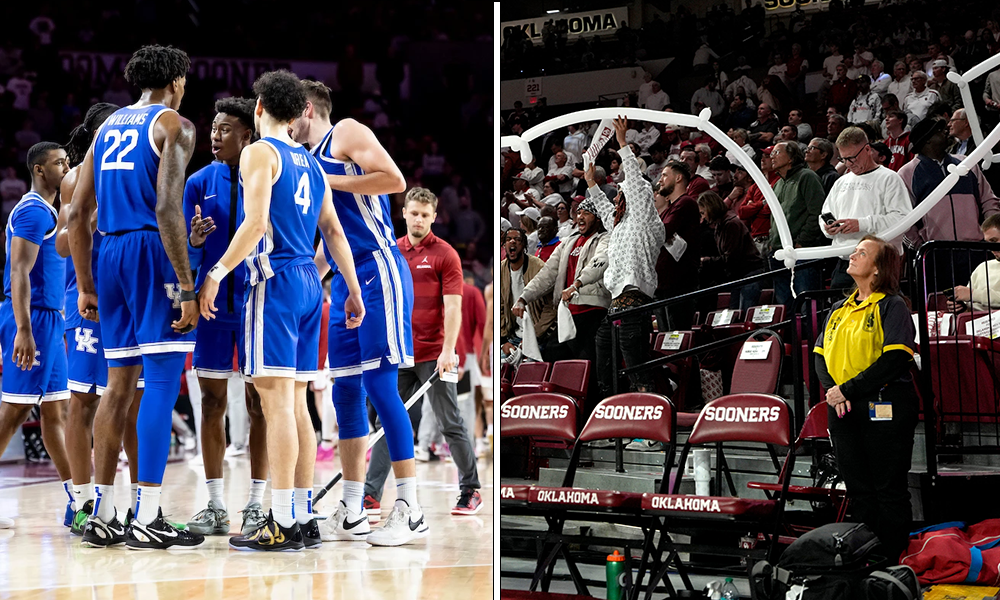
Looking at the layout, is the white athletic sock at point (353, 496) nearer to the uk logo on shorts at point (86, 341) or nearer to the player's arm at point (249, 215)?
the player's arm at point (249, 215)

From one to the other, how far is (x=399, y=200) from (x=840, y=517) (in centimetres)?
951

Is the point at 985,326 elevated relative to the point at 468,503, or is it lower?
elevated

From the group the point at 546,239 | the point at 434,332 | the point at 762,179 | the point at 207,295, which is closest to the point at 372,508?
the point at 434,332

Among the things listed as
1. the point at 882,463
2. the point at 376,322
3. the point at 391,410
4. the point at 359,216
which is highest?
the point at 359,216

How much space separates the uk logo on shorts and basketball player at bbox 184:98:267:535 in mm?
Answer: 574

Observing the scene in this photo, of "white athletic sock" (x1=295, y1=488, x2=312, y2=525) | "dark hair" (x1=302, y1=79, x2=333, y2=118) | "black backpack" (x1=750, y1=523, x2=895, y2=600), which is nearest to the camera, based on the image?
"black backpack" (x1=750, y1=523, x2=895, y2=600)

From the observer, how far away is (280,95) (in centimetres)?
363

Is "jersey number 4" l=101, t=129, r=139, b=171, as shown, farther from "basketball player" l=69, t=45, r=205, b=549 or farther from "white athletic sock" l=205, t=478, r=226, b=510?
"white athletic sock" l=205, t=478, r=226, b=510

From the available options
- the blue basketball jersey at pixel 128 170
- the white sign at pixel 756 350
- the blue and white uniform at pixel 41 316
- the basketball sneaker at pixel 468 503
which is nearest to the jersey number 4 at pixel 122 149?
the blue basketball jersey at pixel 128 170

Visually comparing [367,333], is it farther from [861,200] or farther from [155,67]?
[861,200]

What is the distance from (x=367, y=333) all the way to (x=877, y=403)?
7.17 feet

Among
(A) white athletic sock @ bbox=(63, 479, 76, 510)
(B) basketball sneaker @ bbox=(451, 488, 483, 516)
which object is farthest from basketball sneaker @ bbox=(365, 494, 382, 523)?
(A) white athletic sock @ bbox=(63, 479, 76, 510)

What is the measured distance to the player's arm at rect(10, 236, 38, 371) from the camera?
171 inches

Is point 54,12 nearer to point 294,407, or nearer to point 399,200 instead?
point 399,200
